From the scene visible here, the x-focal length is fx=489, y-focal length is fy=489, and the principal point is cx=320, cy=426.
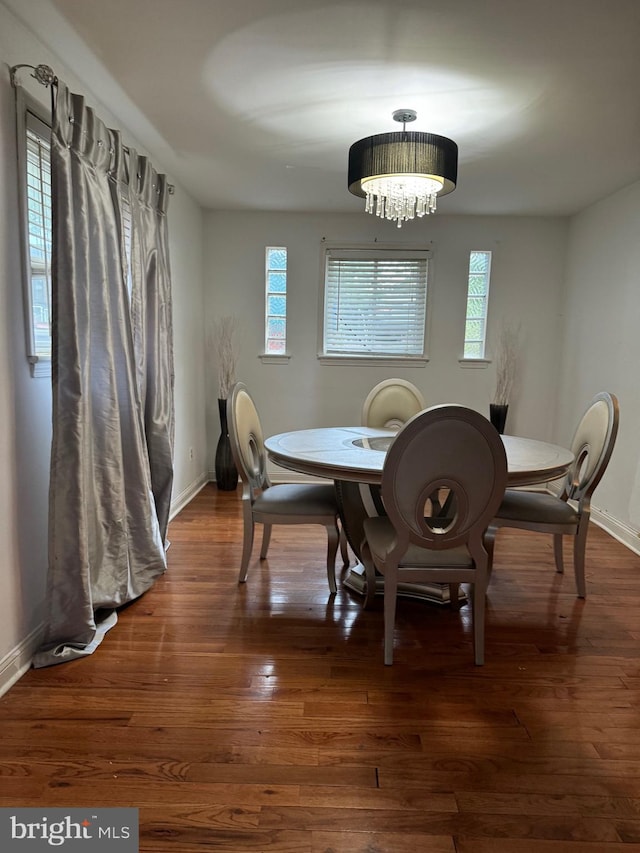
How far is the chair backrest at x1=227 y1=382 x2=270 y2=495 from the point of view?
2.40 meters

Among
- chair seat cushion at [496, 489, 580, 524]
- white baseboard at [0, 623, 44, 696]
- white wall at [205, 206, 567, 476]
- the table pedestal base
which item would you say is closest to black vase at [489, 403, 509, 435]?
white wall at [205, 206, 567, 476]

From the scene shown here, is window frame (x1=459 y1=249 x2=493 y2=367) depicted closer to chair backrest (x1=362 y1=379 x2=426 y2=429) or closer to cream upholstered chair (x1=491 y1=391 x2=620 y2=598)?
chair backrest (x1=362 y1=379 x2=426 y2=429)

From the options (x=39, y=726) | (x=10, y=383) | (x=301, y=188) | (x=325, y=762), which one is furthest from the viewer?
(x=301, y=188)

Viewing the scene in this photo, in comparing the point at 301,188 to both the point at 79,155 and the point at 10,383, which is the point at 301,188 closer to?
the point at 79,155

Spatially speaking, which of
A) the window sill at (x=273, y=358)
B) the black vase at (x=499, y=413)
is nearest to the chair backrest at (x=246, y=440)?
the window sill at (x=273, y=358)

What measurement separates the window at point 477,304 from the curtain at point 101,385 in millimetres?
2759

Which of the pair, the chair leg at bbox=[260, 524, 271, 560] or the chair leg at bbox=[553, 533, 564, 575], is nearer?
the chair leg at bbox=[553, 533, 564, 575]

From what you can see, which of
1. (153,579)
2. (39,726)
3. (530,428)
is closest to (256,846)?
(39,726)

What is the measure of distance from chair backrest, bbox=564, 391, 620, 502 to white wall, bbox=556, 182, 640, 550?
0.91m

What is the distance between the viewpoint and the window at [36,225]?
1.75m

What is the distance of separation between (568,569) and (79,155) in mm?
3182

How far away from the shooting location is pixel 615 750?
4.93ft

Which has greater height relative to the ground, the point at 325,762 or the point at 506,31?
the point at 506,31

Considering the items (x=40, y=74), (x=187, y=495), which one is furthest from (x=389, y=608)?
(x=187, y=495)
